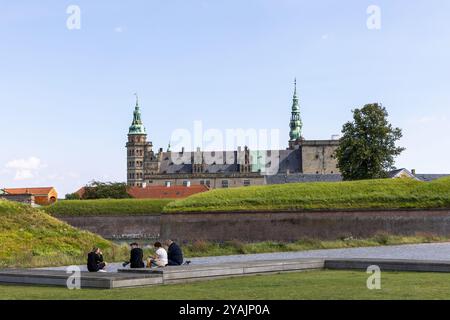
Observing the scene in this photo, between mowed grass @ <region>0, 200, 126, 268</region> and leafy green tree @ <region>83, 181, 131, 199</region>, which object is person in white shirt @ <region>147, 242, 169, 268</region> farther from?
leafy green tree @ <region>83, 181, 131, 199</region>

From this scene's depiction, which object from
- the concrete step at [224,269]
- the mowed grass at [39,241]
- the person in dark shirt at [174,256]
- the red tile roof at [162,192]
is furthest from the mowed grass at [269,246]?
the red tile roof at [162,192]

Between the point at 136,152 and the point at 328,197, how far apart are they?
10657 cm

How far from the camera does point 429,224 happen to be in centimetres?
5722

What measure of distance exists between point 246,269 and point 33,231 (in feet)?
72.5

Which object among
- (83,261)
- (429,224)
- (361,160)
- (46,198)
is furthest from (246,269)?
(46,198)

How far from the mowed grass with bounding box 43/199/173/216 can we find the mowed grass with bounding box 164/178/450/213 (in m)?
17.9

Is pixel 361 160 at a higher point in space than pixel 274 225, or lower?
higher

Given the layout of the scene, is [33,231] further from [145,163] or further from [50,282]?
[145,163]

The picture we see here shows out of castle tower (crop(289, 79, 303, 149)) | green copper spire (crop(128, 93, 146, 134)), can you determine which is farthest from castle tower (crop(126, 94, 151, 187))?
castle tower (crop(289, 79, 303, 149))

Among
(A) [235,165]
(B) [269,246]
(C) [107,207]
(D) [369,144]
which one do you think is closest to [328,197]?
(D) [369,144]

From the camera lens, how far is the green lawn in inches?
597

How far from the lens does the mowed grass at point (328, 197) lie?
5975 centimetres

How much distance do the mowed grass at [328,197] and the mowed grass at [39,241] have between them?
2508 centimetres
